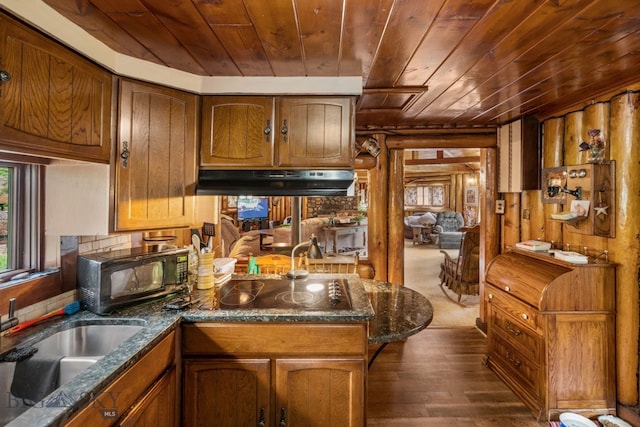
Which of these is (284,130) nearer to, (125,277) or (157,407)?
(125,277)

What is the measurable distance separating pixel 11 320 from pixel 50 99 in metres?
1.00

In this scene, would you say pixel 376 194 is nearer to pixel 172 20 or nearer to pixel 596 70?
pixel 596 70

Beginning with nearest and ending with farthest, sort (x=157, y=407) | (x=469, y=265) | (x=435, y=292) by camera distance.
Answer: (x=157, y=407) → (x=469, y=265) → (x=435, y=292)

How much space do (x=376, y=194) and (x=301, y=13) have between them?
2.28 metres

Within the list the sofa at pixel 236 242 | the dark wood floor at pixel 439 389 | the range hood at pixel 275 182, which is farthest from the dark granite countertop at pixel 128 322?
the sofa at pixel 236 242

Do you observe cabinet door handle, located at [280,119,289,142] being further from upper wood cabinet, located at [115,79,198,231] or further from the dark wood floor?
the dark wood floor

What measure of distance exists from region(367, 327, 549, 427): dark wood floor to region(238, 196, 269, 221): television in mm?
6633

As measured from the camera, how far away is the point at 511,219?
3326mm

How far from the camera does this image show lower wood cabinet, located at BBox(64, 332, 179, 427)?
1.11 meters

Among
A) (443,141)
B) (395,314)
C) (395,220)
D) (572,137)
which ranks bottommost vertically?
→ (395,314)

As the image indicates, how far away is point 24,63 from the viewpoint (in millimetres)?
1316

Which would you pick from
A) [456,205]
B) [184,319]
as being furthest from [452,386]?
[456,205]

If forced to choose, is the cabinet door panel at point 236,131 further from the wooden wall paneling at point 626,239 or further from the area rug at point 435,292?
the area rug at point 435,292

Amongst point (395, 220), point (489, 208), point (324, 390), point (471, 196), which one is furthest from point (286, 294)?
point (471, 196)
